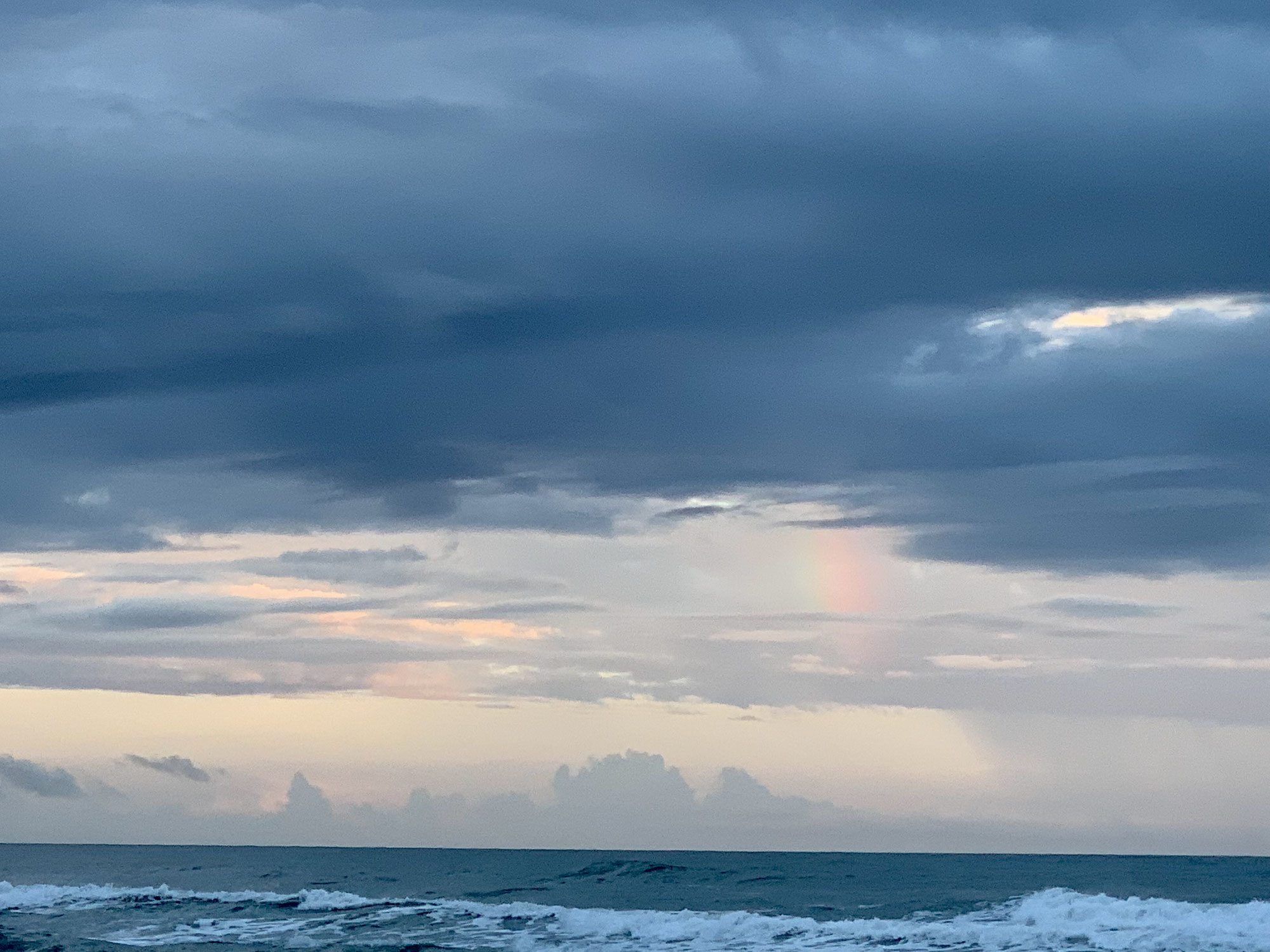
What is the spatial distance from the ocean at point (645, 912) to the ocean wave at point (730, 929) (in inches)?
5.0

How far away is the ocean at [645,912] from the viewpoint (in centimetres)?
5722

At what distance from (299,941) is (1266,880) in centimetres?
7909

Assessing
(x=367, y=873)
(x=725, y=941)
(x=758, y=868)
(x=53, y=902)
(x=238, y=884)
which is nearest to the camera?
(x=725, y=941)

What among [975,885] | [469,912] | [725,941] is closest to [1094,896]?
[725,941]

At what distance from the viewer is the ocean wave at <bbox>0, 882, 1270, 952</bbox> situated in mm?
55156

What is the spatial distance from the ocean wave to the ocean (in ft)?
0.41

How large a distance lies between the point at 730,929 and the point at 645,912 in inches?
286

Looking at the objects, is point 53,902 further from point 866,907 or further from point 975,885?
point 975,885

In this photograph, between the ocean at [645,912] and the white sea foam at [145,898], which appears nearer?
the ocean at [645,912]

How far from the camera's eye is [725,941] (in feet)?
197

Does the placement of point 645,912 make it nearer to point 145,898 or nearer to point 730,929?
point 730,929

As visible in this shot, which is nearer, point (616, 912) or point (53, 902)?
point (616, 912)

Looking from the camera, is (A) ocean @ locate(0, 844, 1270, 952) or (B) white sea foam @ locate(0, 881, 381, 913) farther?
(B) white sea foam @ locate(0, 881, 381, 913)

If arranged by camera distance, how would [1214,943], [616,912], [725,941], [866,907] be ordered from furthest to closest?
[866,907] < [616,912] < [725,941] < [1214,943]
